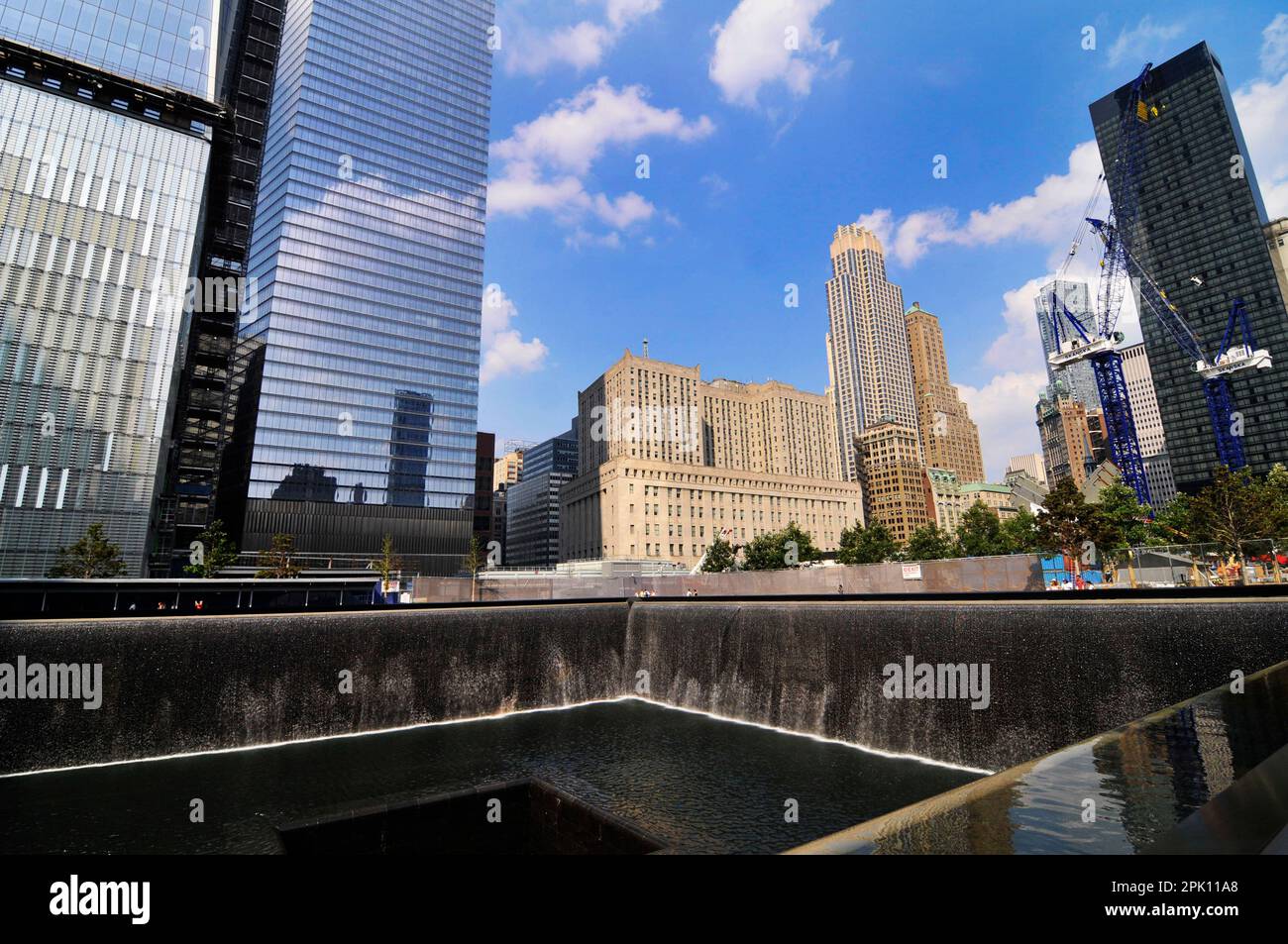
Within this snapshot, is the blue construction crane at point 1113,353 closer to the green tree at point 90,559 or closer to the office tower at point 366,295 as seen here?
the office tower at point 366,295

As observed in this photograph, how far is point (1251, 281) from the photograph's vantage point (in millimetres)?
146000

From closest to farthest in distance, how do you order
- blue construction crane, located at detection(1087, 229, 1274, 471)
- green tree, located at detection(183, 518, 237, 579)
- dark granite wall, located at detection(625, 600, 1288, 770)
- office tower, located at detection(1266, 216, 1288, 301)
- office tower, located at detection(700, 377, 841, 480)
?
dark granite wall, located at detection(625, 600, 1288, 770) < green tree, located at detection(183, 518, 237, 579) < blue construction crane, located at detection(1087, 229, 1274, 471) < office tower, located at detection(1266, 216, 1288, 301) < office tower, located at detection(700, 377, 841, 480)

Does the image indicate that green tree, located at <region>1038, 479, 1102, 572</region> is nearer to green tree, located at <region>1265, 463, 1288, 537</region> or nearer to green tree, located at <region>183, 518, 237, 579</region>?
green tree, located at <region>1265, 463, 1288, 537</region>

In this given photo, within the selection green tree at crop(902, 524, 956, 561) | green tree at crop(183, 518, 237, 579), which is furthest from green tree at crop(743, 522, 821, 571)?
A: green tree at crop(183, 518, 237, 579)

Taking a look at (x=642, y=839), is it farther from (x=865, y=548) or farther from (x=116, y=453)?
(x=865, y=548)

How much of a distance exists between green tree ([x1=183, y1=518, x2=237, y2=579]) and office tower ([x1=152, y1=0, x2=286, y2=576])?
1936 millimetres

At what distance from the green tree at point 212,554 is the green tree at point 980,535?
93711 millimetres

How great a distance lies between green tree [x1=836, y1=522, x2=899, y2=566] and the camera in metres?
93.1

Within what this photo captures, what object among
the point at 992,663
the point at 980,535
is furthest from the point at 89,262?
the point at 980,535

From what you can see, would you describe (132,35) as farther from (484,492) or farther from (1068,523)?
(1068,523)

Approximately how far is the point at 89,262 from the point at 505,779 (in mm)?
55262

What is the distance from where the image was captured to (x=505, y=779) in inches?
598

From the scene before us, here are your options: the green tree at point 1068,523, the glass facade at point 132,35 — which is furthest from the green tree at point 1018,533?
the glass facade at point 132,35

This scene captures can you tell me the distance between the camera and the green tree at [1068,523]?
4975cm
